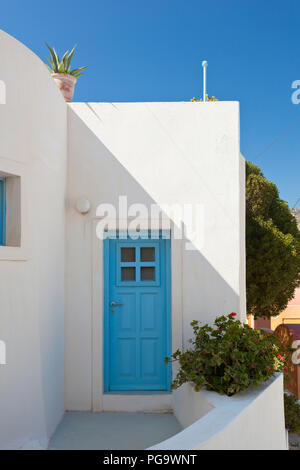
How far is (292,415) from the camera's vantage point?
286 inches

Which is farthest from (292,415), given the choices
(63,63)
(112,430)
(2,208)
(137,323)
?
(63,63)

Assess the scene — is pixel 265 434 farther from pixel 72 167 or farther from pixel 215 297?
pixel 72 167

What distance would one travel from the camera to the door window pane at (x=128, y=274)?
5844mm

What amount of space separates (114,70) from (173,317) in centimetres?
961

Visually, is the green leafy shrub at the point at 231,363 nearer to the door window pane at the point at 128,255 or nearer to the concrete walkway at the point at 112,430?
the concrete walkway at the point at 112,430

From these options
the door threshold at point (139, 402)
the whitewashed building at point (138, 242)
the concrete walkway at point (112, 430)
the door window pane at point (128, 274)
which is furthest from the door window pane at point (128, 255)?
the concrete walkway at point (112, 430)

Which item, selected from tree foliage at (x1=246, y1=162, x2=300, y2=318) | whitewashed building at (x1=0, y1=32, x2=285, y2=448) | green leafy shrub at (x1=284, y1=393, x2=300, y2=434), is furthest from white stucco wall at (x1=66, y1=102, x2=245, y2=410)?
tree foliage at (x1=246, y1=162, x2=300, y2=318)

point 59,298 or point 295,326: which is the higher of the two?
point 59,298

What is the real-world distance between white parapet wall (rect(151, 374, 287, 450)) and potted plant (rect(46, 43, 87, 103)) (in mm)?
4945

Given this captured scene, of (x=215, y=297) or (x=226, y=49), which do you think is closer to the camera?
(x=215, y=297)

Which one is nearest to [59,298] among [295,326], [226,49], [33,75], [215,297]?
[215,297]

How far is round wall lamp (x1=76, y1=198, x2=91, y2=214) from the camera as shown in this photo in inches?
222

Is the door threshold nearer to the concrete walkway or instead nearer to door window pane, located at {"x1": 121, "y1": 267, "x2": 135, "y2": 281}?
the concrete walkway

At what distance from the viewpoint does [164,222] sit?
18.8 ft
